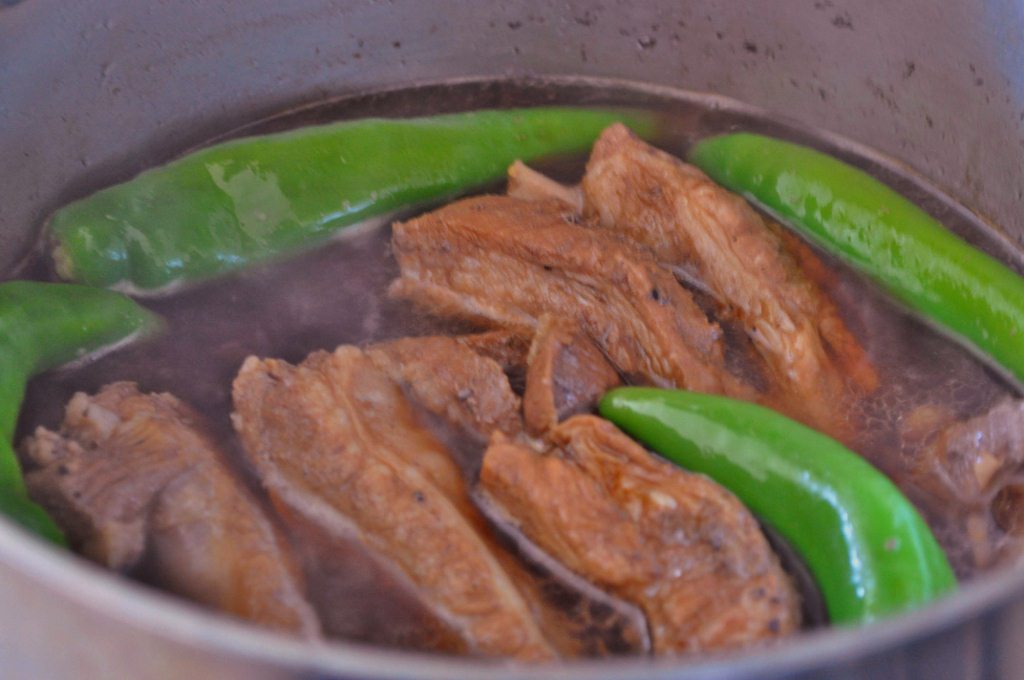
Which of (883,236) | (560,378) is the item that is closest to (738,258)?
(883,236)

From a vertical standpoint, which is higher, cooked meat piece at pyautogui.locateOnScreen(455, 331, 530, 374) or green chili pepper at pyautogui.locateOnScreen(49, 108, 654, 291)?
green chili pepper at pyautogui.locateOnScreen(49, 108, 654, 291)

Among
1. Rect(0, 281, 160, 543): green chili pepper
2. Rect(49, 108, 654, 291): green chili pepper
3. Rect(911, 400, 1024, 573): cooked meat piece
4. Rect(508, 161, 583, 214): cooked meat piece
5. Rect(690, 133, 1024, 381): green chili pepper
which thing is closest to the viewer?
Rect(911, 400, 1024, 573): cooked meat piece

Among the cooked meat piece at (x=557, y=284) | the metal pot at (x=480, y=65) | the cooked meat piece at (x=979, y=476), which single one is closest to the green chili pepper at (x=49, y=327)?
the metal pot at (x=480, y=65)

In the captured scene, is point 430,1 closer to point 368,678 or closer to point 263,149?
point 263,149

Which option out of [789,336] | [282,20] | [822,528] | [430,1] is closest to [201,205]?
[282,20]

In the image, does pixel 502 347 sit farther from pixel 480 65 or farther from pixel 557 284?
pixel 480 65

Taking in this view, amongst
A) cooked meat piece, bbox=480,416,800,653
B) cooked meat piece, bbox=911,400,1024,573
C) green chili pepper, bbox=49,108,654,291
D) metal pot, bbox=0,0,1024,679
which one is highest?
metal pot, bbox=0,0,1024,679

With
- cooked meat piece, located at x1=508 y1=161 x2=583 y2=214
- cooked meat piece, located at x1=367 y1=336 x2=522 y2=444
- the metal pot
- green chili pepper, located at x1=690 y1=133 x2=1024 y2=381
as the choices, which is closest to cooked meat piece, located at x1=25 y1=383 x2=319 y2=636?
cooked meat piece, located at x1=367 y1=336 x2=522 y2=444

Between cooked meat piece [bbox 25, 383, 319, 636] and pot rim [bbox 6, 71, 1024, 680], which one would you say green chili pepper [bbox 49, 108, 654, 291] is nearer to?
cooked meat piece [bbox 25, 383, 319, 636]
